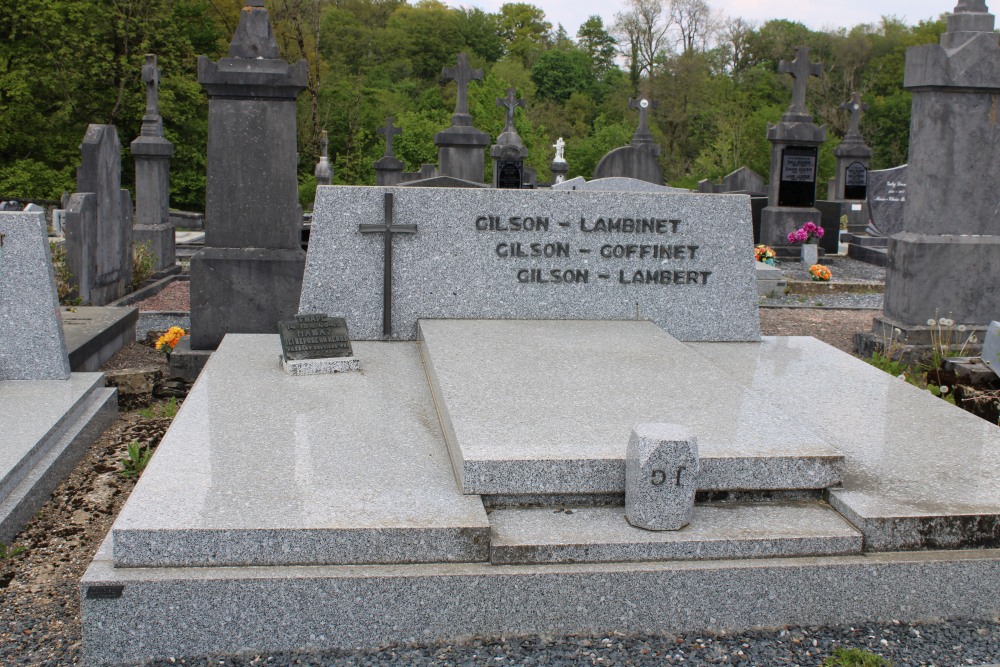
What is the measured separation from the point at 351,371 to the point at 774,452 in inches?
95.2

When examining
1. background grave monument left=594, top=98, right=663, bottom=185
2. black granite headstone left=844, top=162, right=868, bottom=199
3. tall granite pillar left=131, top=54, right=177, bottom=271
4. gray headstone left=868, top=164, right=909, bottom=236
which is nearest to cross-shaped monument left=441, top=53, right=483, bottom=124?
background grave monument left=594, top=98, right=663, bottom=185

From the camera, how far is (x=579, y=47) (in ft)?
202

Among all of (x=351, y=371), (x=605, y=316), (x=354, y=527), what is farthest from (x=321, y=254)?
(x=354, y=527)

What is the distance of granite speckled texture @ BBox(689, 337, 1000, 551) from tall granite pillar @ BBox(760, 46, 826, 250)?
1124 cm

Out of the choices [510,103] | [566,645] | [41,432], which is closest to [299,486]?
[566,645]

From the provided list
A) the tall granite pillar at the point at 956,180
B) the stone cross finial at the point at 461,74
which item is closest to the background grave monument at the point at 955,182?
the tall granite pillar at the point at 956,180

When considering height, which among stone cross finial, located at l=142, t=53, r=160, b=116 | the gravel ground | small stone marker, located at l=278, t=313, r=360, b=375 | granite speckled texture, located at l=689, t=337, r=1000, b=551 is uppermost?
stone cross finial, located at l=142, t=53, r=160, b=116

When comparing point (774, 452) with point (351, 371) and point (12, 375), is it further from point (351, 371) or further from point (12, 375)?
point (12, 375)

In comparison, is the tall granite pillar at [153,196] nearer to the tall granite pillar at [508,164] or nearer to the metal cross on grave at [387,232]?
the tall granite pillar at [508,164]

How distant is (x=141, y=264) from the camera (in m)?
11.2

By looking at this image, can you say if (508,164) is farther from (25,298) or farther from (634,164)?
(25,298)

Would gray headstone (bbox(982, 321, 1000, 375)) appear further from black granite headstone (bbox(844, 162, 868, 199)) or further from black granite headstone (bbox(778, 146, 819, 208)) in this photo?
black granite headstone (bbox(844, 162, 868, 199))

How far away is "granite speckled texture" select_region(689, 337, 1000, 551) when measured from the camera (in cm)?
328

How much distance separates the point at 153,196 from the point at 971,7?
10.7m
